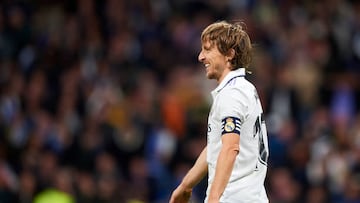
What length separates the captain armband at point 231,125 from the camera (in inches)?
243

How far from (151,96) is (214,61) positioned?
341 inches

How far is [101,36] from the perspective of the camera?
16562mm

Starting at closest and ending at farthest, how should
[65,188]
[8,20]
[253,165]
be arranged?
[253,165], [65,188], [8,20]

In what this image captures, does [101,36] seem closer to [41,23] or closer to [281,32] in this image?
[41,23]

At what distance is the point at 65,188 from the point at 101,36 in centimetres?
449

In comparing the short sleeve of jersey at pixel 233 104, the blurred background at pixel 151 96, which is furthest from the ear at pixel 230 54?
the blurred background at pixel 151 96

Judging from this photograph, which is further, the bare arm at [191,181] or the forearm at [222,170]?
the bare arm at [191,181]

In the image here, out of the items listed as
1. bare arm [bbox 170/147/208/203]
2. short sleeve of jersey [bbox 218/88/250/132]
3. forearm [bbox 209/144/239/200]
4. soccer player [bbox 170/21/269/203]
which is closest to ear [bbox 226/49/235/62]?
soccer player [bbox 170/21/269/203]

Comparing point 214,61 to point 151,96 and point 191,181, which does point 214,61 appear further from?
point 151,96

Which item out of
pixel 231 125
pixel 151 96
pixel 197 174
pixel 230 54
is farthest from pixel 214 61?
pixel 151 96

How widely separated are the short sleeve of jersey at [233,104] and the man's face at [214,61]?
0.13 metres

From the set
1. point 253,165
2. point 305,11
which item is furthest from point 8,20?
point 253,165

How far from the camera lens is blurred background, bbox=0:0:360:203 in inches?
519

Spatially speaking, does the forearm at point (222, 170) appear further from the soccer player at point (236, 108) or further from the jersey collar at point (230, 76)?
the jersey collar at point (230, 76)
